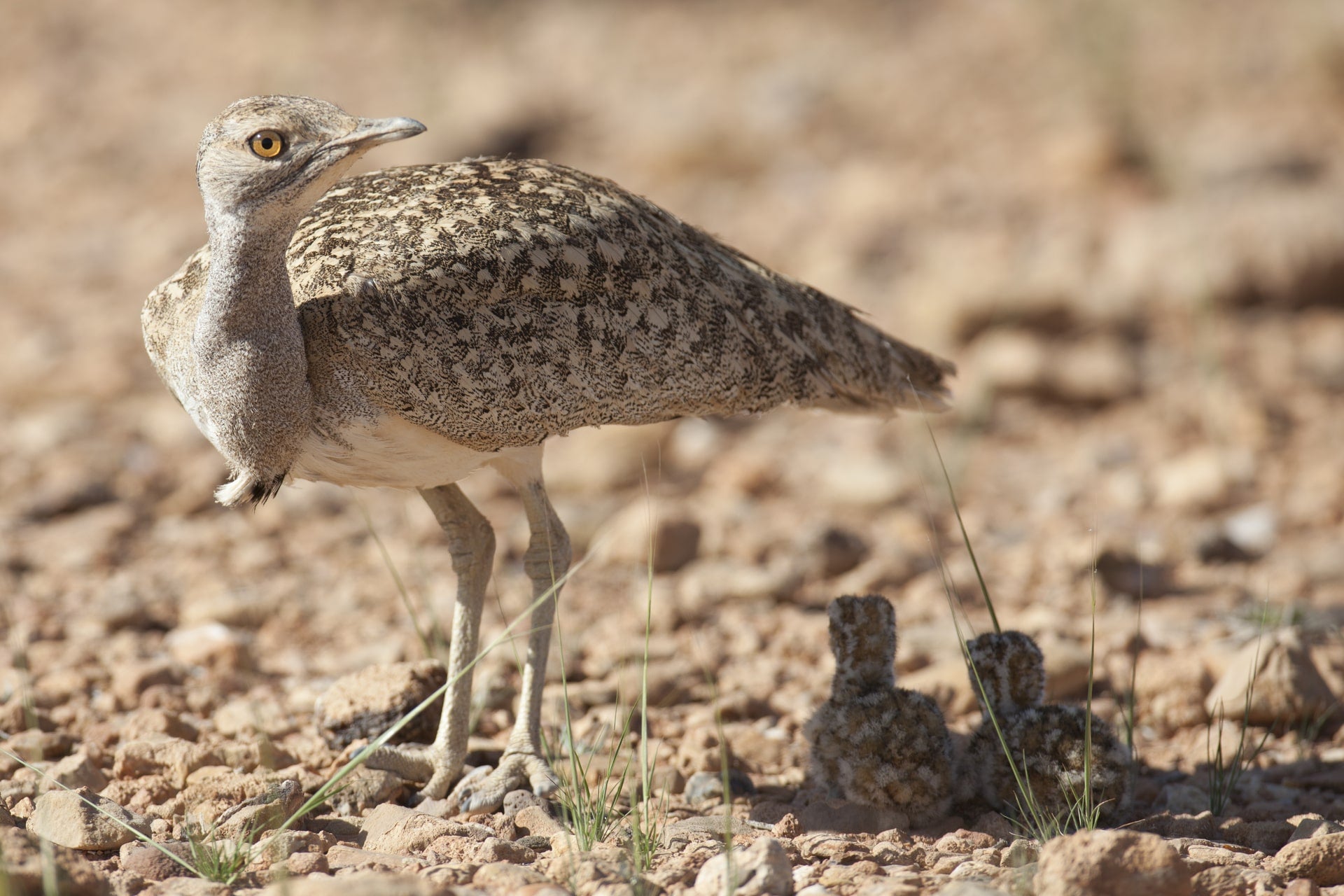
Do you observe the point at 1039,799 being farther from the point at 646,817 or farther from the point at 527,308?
the point at 527,308

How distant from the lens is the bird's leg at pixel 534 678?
3.54m

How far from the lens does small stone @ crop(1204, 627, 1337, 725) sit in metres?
4.00

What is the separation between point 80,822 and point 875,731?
196cm

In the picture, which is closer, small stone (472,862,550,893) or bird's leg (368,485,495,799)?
small stone (472,862,550,893)

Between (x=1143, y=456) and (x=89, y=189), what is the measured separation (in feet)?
26.9

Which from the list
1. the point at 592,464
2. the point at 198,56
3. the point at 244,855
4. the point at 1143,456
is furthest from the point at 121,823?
the point at 198,56

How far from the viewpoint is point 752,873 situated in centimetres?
272

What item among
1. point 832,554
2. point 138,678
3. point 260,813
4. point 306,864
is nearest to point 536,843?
point 306,864

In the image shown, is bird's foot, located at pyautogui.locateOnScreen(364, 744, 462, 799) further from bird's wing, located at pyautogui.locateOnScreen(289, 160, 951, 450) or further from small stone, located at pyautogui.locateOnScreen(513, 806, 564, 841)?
bird's wing, located at pyautogui.locateOnScreen(289, 160, 951, 450)

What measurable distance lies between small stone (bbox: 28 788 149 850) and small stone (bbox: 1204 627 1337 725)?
3.14 metres

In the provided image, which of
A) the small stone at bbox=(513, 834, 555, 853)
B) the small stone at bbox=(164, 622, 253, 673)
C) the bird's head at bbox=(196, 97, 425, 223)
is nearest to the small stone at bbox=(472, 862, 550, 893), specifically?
the small stone at bbox=(513, 834, 555, 853)

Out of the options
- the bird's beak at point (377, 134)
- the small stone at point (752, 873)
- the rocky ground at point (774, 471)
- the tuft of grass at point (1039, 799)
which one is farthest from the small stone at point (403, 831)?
the bird's beak at point (377, 134)

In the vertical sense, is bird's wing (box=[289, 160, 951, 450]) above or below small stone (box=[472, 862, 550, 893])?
above

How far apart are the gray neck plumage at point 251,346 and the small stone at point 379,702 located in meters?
0.95
